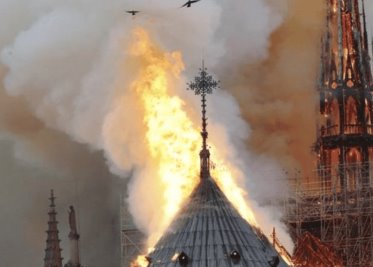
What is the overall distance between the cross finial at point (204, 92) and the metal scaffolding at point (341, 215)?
83.7 feet

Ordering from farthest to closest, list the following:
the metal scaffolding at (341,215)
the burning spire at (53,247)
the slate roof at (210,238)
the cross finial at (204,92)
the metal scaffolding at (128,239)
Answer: the burning spire at (53,247), the metal scaffolding at (341,215), the metal scaffolding at (128,239), the cross finial at (204,92), the slate roof at (210,238)

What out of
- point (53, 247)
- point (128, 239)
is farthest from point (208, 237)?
point (53, 247)

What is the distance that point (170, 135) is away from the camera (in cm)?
15912

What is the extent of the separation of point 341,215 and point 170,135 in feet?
103

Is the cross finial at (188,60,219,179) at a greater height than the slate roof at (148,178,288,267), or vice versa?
the cross finial at (188,60,219,179)

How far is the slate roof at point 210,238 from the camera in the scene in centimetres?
14812

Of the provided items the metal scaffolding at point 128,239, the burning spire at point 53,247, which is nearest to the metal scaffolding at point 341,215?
the metal scaffolding at point 128,239

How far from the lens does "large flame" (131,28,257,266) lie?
15738 cm

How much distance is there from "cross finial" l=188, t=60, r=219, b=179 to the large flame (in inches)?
62.6

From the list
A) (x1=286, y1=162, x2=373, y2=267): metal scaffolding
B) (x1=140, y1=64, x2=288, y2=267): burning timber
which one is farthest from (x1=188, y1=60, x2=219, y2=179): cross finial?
(x1=286, y1=162, x2=373, y2=267): metal scaffolding

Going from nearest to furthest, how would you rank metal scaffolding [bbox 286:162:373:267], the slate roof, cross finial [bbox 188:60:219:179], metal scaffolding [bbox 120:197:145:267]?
the slate roof, cross finial [bbox 188:60:219:179], metal scaffolding [bbox 120:197:145:267], metal scaffolding [bbox 286:162:373:267]

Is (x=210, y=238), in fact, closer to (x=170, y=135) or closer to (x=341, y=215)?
(x=170, y=135)

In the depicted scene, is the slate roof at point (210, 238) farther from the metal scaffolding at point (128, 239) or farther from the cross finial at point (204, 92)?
the metal scaffolding at point (128, 239)

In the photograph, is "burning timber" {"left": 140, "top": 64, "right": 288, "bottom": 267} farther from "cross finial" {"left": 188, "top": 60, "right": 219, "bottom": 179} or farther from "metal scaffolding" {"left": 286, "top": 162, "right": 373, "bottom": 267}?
"metal scaffolding" {"left": 286, "top": 162, "right": 373, "bottom": 267}
